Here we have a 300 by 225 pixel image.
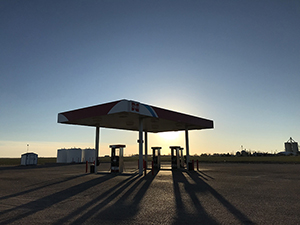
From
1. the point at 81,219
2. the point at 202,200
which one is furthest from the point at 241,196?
the point at 81,219

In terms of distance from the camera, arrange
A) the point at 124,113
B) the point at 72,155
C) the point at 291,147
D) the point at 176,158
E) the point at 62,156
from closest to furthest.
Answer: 1. the point at 124,113
2. the point at 176,158
3. the point at 72,155
4. the point at 62,156
5. the point at 291,147

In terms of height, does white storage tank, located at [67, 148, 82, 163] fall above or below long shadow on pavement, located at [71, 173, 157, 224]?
above

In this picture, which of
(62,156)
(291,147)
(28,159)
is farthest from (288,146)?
(28,159)

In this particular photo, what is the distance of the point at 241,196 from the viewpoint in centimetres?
847

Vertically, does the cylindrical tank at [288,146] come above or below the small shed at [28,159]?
above

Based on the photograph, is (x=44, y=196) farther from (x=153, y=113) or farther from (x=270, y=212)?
(x=153, y=113)

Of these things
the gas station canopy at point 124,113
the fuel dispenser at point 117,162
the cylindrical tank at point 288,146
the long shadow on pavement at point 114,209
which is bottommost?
the long shadow on pavement at point 114,209

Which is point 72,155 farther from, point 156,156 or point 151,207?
point 151,207

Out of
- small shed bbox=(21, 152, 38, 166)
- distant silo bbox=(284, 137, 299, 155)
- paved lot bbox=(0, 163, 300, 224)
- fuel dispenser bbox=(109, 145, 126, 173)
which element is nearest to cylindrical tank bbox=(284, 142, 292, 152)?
distant silo bbox=(284, 137, 299, 155)

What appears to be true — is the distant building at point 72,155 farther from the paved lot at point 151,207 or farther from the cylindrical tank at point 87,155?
the paved lot at point 151,207

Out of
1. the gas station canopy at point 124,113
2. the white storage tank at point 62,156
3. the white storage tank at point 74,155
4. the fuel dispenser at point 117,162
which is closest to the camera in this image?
the gas station canopy at point 124,113

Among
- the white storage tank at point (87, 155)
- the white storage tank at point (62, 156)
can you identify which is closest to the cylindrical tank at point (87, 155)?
the white storage tank at point (87, 155)

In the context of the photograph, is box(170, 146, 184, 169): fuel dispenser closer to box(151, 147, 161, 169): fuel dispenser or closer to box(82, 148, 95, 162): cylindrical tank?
box(151, 147, 161, 169): fuel dispenser

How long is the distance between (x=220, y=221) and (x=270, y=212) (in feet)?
5.94
